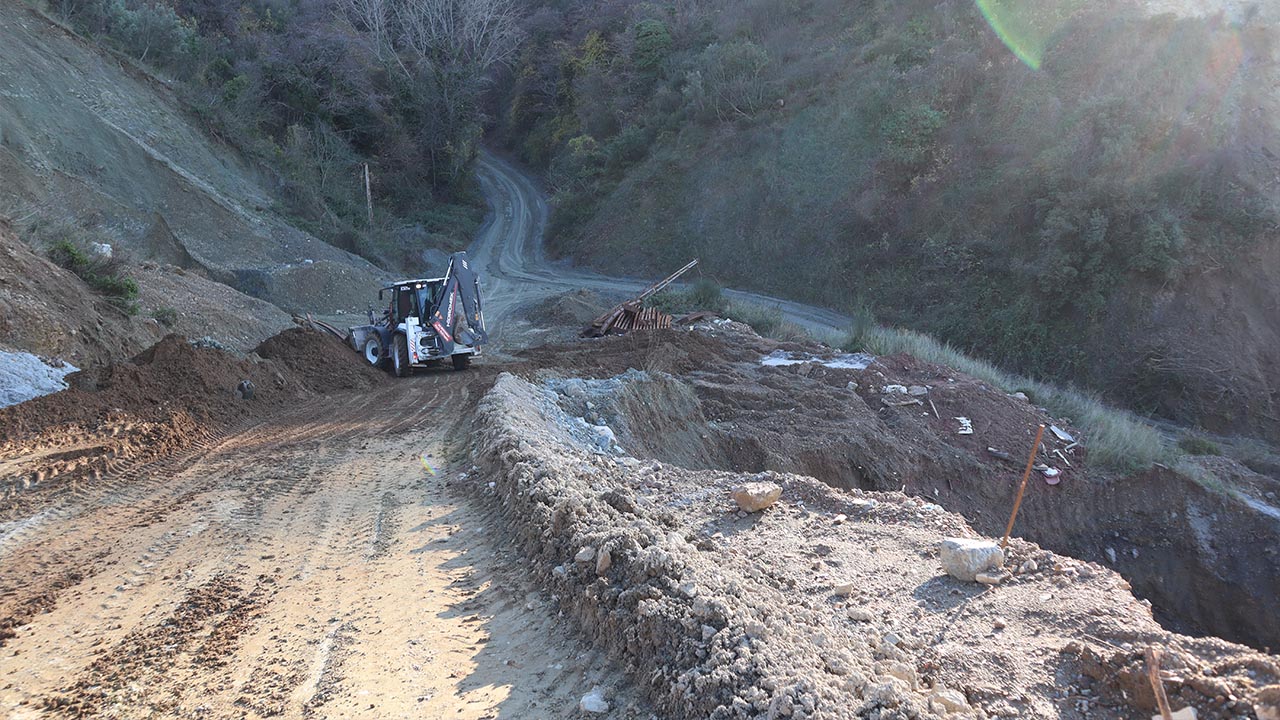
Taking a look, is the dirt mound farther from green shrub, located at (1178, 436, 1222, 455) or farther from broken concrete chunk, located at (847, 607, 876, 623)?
green shrub, located at (1178, 436, 1222, 455)

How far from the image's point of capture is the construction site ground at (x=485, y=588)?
3.77m

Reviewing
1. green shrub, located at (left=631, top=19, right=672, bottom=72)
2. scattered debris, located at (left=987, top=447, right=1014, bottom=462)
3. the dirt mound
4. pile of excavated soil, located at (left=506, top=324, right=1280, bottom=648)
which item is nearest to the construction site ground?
the dirt mound

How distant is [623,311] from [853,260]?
12.1m

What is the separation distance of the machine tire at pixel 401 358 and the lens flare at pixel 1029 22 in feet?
85.3

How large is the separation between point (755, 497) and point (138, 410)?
8.49 meters

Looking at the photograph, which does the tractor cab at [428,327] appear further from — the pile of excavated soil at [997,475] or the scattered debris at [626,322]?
the scattered debris at [626,322]

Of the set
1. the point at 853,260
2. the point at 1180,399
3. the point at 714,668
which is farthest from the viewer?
the point at 853,260

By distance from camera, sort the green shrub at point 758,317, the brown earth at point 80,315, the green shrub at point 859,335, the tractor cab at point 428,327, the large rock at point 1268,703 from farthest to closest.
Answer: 1. the green shrub at point 758,317
2. the green shrub at point 859,335
3. the tractor cab at point 428,327
4. the brown earth at point 80,315
5. the large rock at point 1268,703

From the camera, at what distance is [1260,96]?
77.0 ft

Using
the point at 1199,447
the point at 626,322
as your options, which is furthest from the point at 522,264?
the point at 1199,447

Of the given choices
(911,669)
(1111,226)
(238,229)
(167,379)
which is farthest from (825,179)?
(911,669)

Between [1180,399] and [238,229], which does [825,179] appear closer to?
[1180,399]

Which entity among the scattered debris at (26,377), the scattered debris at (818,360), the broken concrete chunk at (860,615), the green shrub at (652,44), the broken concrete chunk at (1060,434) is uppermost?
the green shrub at (652,44)

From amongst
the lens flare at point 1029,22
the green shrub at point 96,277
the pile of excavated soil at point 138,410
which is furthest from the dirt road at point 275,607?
the lens flare at point 1029,22
